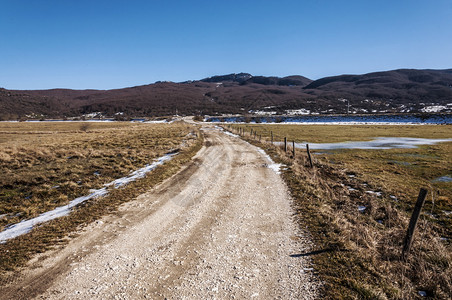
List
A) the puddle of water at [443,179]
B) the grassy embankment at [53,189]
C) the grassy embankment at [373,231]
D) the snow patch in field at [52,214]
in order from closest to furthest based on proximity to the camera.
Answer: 1. the grassy embankment at [373,231]
2. the grassy embankment at [53,189]
3. the snow patch in field at [52,214]
4. the puddle of water at [443,179]

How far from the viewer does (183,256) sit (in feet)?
20.6

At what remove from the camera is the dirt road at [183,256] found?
4.99 m

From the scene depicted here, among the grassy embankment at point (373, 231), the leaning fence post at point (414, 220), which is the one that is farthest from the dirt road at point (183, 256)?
the leaning fence post at point (414, 220)

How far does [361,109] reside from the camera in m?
168

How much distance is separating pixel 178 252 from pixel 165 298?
5.74 ft

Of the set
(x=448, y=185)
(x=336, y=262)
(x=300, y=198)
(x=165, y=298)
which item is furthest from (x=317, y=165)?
(x=165, y=298)

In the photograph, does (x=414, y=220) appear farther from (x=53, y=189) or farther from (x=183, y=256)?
(x=53, y=189)

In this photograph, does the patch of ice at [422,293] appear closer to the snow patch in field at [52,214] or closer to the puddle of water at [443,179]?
the snow patch in field at [52,214]

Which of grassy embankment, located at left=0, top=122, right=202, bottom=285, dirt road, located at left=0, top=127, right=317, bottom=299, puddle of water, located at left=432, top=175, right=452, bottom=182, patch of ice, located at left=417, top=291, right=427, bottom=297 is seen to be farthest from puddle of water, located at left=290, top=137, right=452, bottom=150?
patch of ice, located at left=417, top=291, right=427, bottom=297

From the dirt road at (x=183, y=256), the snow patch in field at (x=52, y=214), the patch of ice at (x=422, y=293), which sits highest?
the snow patch in field at (x=52, y=214)

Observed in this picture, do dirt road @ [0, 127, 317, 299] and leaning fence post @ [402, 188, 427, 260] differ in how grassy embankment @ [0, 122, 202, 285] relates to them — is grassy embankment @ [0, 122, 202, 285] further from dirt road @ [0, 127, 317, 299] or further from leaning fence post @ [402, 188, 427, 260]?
leaning fence post @ [402, 188, 427, 260]

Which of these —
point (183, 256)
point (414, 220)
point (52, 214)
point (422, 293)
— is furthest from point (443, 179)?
point (52, 214)

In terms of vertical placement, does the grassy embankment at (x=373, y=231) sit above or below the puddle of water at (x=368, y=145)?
above

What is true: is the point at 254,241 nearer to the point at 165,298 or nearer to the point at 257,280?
the point at 257,280
